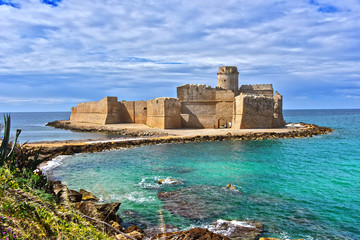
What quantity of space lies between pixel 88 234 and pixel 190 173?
28.6 ft

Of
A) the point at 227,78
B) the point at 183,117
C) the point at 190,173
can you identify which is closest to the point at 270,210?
the point at 190,173

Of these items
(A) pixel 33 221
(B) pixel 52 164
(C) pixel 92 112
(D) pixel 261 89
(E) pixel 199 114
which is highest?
(D) pixel 261 89

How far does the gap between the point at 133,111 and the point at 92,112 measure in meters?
7.72

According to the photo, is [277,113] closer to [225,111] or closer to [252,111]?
[252,111]

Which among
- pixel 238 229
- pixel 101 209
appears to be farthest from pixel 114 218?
pixel 238 229

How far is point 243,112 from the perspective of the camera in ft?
87.4

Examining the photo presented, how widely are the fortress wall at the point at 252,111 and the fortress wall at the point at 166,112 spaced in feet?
18.6

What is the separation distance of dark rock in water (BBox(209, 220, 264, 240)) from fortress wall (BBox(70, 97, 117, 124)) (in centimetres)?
2956

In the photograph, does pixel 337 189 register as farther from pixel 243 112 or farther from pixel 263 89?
pixel 263 89

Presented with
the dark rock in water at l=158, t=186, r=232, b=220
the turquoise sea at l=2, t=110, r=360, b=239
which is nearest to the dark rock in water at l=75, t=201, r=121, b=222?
the turquoise sea at l=2, t=110, r=360, b=239

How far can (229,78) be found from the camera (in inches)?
1249

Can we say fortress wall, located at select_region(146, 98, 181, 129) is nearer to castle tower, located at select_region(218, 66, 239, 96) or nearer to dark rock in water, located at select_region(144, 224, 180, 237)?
castle tower, located at select_region(218, 66, 239, 96)

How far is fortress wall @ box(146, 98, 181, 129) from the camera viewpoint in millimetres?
27797

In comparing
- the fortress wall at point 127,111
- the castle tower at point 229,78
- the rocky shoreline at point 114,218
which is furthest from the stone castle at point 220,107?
the rocky shoreline at point 114,218
